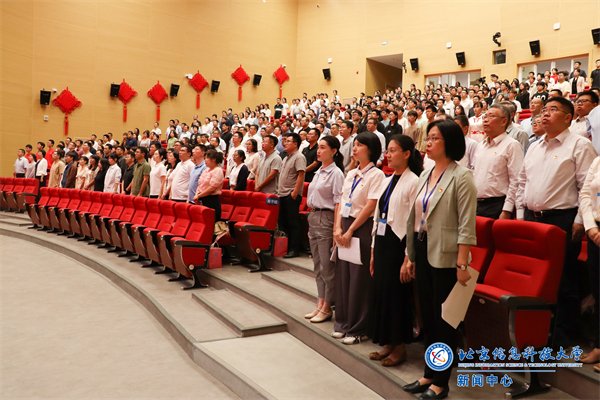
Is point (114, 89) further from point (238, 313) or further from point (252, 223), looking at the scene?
point (238, 313)

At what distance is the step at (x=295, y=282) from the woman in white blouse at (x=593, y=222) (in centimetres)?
178

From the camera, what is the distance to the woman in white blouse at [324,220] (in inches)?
112

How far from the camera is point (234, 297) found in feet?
12.0

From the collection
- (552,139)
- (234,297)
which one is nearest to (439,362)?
(552,139)

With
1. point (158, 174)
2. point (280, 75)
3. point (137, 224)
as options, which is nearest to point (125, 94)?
point (280, 75)

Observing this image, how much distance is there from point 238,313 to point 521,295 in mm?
1966

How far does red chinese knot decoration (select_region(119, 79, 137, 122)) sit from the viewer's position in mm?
13531

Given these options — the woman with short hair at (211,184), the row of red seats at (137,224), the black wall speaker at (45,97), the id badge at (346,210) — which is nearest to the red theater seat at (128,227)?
the row of red seats at (137,224)

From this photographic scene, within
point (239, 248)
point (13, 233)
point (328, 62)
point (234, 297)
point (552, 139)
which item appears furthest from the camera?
point (328, 62)

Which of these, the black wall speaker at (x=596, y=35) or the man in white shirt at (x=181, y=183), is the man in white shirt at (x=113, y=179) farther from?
the black wall speaker at (x=596, y=35)

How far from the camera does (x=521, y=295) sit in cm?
193

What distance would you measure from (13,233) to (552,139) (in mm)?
7600

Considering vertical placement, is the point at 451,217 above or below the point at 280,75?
below

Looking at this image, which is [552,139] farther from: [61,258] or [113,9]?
[113,9]
